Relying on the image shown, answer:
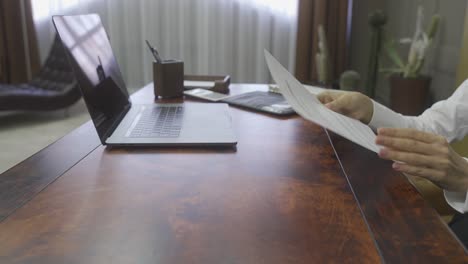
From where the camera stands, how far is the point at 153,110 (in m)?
1.10

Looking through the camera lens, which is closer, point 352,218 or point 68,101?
point 352,218

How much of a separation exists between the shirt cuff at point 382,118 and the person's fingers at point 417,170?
0.90 feet

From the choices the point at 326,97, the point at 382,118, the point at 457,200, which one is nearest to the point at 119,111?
the point at 326,97

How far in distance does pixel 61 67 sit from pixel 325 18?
197 cm

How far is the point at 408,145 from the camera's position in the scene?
0.67 meters

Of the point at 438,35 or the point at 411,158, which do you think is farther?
the point at 438,35

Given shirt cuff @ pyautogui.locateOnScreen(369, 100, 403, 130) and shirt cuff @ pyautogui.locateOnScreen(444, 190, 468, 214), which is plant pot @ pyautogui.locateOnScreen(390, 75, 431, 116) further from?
shirt cuff @ pyautogui.locateOnScreen(444, 190, 468, 214)

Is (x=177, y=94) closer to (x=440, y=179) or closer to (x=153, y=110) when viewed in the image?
(x=153, y=110)

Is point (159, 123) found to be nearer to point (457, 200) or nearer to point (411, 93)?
point (457, 200)

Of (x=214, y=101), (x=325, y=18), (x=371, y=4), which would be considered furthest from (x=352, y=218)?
(x=371, y=4)

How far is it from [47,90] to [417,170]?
9.77 feet

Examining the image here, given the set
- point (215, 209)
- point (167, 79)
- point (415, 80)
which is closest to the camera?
point (215, 209)

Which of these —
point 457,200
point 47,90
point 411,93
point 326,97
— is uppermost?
point 326,97

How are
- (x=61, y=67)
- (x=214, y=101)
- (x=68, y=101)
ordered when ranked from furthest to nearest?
(x=61, y=67)
(x=68, y=101)
(x=214, y=101)
